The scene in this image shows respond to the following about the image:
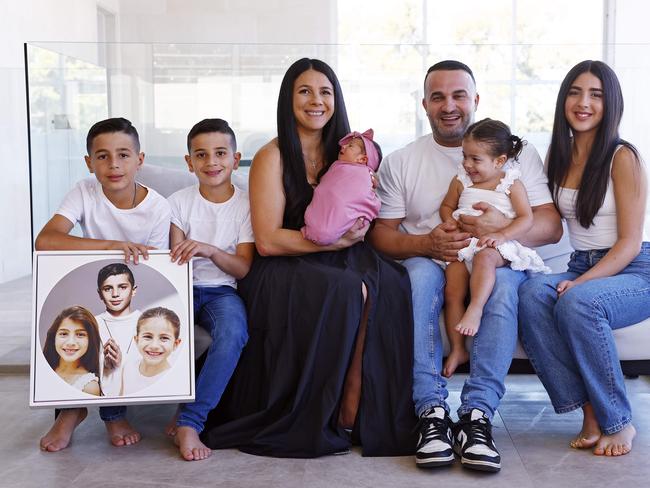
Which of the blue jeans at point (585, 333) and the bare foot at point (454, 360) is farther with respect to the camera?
the bare foot at point (454, 360)

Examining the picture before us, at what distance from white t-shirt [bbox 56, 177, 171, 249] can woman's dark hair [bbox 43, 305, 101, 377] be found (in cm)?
32

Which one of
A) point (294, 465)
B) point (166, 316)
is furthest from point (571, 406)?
point (166, 316)

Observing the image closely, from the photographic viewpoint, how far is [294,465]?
7.92 ft

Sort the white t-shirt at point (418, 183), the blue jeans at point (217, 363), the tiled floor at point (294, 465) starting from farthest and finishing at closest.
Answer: the white t-shirt at point (418, 183) → the blue jeans at point (217, 363) → the tiled floor at point (294, 465)

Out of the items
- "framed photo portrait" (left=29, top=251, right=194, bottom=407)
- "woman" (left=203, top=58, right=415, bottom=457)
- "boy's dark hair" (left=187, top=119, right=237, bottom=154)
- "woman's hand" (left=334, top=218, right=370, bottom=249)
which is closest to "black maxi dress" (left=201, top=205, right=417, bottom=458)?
"woman" (left=203, top=58, right=415, bottom=457)

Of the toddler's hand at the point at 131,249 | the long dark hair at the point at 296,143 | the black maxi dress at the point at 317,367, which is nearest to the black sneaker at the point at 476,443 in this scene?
the black maxi dress at the point at 317,367

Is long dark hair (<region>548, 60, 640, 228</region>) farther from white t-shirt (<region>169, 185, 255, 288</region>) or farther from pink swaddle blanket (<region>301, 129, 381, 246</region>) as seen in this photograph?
white t-shirt (<region>169, 185, 255, 288</region>)

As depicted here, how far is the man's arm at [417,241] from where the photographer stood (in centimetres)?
273

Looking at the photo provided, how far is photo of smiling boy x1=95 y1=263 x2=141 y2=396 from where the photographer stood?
97.8 inches

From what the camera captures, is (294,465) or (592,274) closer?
(294,465)

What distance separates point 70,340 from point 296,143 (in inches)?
39.1

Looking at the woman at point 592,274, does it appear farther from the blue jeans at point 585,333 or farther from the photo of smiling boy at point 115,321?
the photo of smiling boy at point 115,321

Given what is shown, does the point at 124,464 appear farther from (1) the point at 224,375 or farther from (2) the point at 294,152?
(2) the point at 294,152

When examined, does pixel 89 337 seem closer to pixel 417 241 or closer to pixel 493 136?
pixel 417 241
